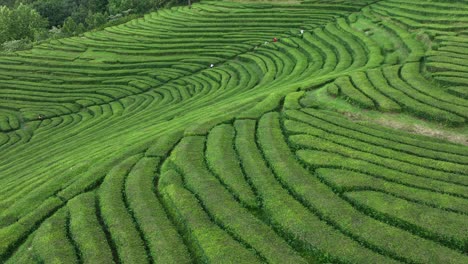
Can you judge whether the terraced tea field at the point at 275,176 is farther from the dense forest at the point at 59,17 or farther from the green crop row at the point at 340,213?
the dense forest at the point at 59,17

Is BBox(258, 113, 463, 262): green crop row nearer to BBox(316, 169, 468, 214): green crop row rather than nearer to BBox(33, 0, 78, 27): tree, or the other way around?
BBox(316, 169, 468, 214): green crop row

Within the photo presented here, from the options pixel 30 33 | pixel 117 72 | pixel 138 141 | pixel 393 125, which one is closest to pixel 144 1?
pixel 30 33

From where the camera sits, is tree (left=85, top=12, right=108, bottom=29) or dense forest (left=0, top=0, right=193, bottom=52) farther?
tree (left=85, top=12, right=108, bottom=29)


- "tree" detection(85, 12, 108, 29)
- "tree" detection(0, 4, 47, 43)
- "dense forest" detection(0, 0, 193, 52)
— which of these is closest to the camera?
"dense forest" detection(0, 0, 193, 52)

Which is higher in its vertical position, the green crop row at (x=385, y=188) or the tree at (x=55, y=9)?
the tree at (x=55, y=9)

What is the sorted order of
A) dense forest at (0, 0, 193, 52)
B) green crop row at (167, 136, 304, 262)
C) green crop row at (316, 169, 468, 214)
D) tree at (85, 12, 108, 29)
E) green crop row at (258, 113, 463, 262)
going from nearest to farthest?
green crop row at (258, 113, 463, 262), green crop row at (167, 136, 304, 262), green crop row at (316, 169, 468, 214), dense forest at (0, 0, 193, 52), tree at (85, 12, 108, 29)

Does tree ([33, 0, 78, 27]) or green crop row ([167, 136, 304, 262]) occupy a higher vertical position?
tree ([33, 0, 78, 27])

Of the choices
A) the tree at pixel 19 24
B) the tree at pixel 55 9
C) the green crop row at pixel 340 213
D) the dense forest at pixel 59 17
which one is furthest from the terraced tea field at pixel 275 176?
the tree at pixel 55 9

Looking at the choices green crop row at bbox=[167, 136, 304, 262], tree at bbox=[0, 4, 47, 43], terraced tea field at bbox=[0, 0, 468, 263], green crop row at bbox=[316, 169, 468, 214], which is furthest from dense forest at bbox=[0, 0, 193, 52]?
green crop row at bbox=[316, 169, 468, 214]

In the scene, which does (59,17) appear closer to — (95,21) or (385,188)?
(95,21)
